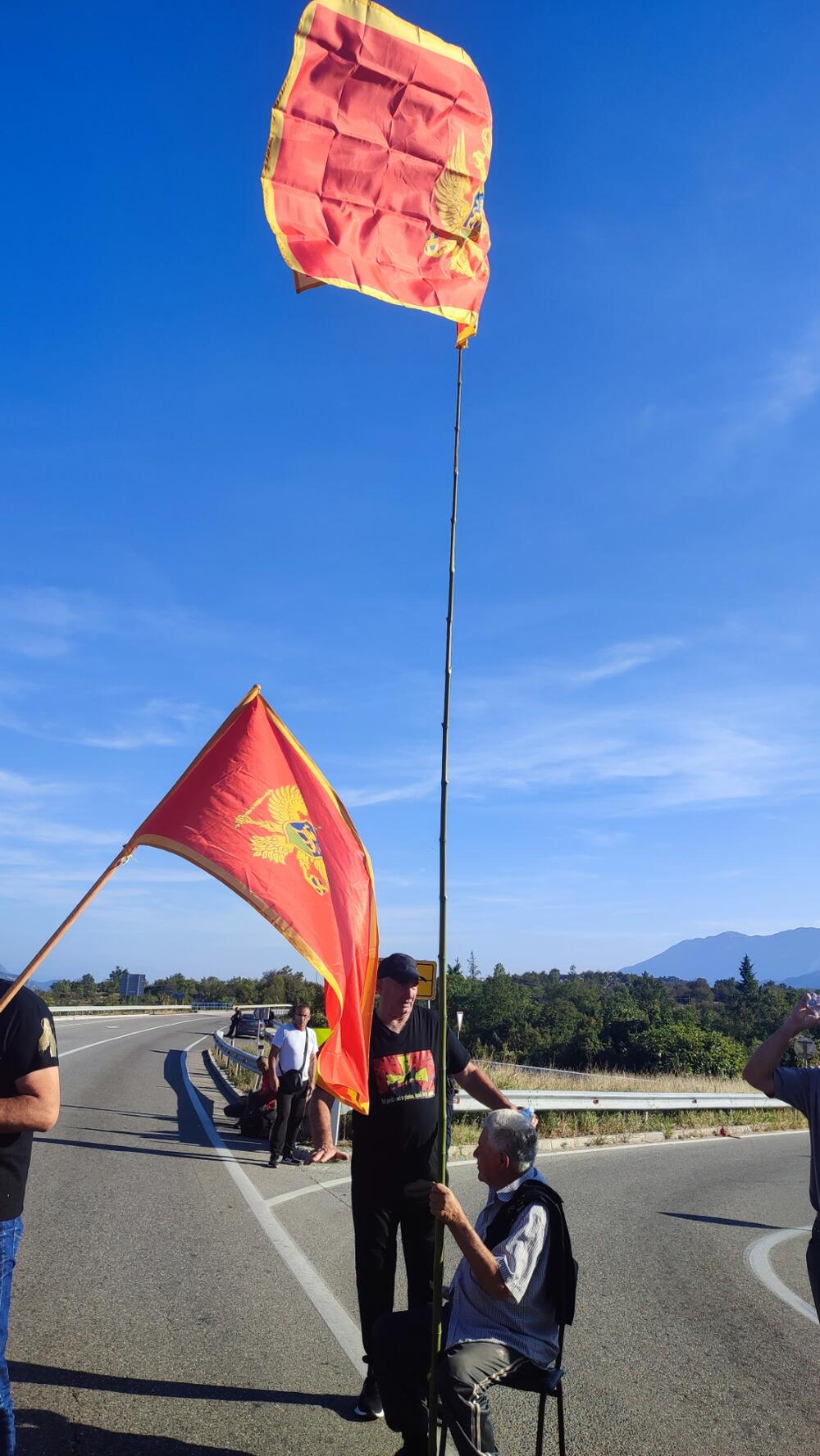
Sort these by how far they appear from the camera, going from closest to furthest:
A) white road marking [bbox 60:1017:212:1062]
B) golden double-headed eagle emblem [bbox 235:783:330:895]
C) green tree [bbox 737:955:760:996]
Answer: golden double-headed eagle emblem [bbox 235:783:330:895] < white road marking [bbox 60:1017:212:1062] < green tree [bbox 737:955:760:996]

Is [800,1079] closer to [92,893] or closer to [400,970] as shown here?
[400,970]

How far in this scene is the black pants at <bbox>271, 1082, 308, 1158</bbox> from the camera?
34.9 ft

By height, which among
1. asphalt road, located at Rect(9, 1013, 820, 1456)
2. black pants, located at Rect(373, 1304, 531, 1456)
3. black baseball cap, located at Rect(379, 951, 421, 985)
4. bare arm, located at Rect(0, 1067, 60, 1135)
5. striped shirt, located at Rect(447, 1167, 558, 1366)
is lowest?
asphalt road, located at Rect(9, 1013, 820, 1456)

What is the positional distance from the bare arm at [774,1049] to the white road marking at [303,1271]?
7.91ft

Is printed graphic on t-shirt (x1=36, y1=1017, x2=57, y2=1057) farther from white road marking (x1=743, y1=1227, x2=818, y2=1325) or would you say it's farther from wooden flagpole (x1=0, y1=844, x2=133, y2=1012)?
white road marking (x1=743, y1=1227, x2=818, y2=1325)

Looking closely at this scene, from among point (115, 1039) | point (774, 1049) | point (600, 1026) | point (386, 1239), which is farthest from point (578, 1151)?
point (600, 1026)

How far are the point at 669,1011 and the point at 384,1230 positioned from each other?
48283 mm

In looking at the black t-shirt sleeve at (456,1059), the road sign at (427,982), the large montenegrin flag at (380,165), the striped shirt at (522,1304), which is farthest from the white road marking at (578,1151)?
the large montenegrin flag at (380,165)

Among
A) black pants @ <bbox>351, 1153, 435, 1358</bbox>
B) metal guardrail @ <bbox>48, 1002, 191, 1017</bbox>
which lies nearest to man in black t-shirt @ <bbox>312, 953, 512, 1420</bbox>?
black pants @ <bbox>351, 1153, 435, 1358</bbox>

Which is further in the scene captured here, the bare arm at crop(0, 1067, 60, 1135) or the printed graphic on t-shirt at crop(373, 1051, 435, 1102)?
the printed graphic on t-shirt at crop(373, 1051, 435, 1102)

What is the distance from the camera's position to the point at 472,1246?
3266mm

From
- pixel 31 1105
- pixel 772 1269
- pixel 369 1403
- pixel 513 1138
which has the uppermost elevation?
pixel 31 1105

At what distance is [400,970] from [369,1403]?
1.88 m

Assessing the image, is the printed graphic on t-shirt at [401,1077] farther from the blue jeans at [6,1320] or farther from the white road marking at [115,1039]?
the white road marking at [115,1039]
